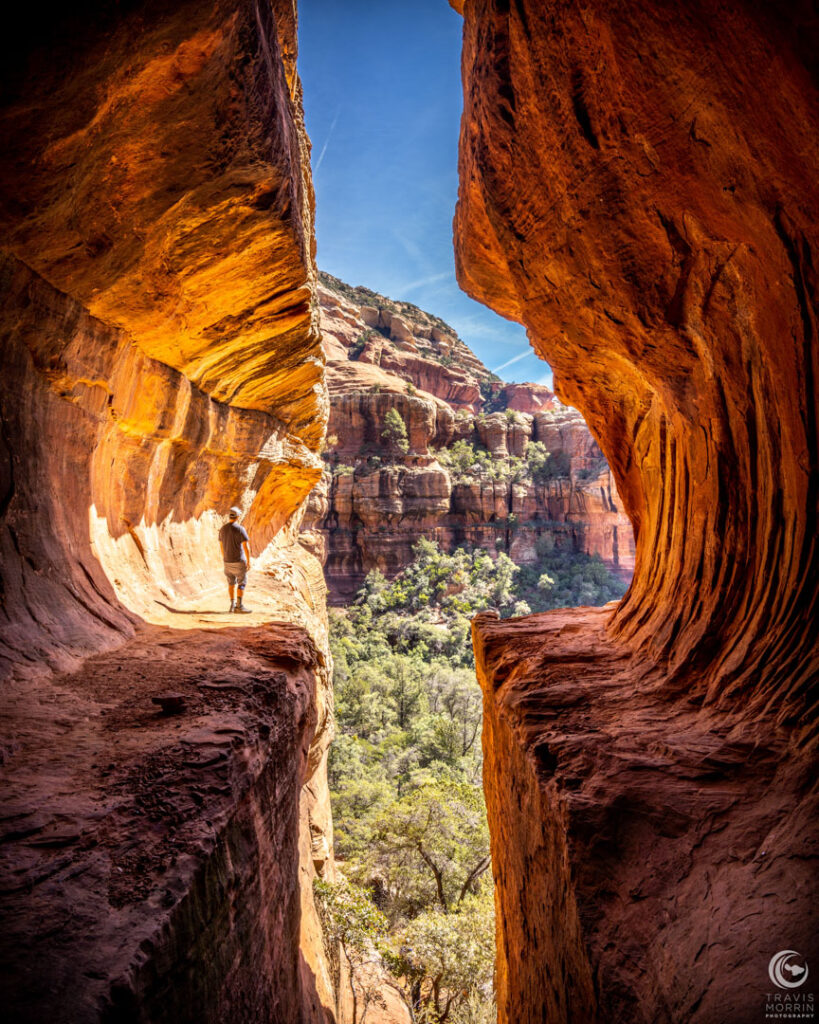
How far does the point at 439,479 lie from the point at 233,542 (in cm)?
3152

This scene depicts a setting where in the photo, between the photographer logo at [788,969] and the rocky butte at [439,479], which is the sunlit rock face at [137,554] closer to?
the photographer logo at [788,969]

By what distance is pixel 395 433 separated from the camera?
1485 inches

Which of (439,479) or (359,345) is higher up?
(359,345)

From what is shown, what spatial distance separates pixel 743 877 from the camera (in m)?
2.25

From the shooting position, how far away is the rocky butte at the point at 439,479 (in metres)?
36.6

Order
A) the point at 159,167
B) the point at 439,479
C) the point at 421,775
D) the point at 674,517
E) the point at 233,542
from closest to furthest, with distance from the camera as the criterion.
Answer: the point at 159,167
the point at 674,517
the point at 233,542
the point at 421,775
the point at 439,479

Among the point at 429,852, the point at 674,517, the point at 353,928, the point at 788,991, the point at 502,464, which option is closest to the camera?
the point at 788,991

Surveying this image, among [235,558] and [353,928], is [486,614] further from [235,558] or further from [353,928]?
[353,928]

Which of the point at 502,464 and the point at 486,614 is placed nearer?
the point at 486,614

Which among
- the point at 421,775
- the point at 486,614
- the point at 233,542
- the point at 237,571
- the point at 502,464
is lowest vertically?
the point at 421,775

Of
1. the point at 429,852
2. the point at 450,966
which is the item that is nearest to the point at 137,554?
the point at 450,966

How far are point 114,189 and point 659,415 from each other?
5953 mm

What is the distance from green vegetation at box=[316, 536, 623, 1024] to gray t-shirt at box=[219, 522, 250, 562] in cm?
570

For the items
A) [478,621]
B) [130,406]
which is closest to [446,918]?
[478,621]
